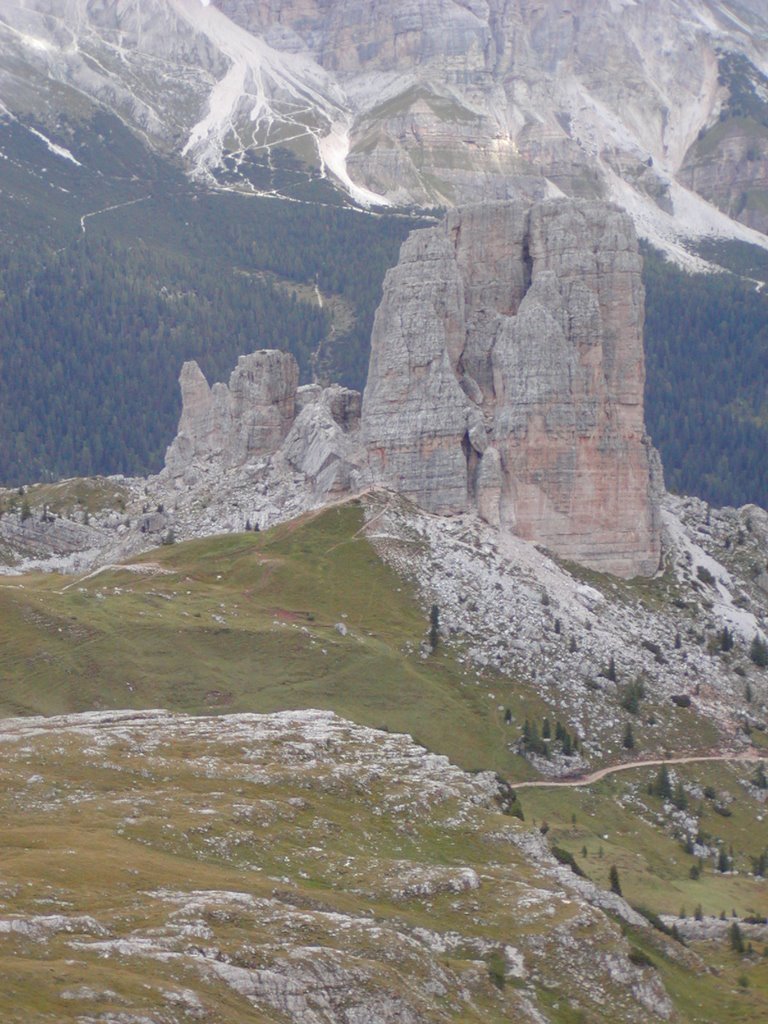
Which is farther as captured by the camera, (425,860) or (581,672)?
(581,672)

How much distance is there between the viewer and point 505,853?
121m

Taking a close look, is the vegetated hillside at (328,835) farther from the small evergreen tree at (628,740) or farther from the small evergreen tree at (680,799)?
the small evergreen tree at (628,740)

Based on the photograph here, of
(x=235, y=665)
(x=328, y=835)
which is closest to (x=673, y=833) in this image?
(x=235, y=665)

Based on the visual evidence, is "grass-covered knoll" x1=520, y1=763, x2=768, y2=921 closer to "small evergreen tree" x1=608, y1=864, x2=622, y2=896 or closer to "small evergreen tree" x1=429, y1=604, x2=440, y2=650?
"small evergreen tree" x1=608, y1=864, x2=622, y2=896

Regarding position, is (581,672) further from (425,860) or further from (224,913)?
(224,913)

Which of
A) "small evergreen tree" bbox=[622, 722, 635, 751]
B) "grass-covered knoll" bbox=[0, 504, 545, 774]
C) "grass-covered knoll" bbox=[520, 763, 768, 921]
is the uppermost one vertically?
"grass-covered knoll" bbox=[0, 504, 545, 774]

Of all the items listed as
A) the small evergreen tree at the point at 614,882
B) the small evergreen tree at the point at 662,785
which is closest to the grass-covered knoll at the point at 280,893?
the small evergreen tree at the point at 614,882

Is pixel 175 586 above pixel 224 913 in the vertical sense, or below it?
above

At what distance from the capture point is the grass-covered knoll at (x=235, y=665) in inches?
6649

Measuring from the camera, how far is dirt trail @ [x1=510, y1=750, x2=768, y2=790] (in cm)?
17288

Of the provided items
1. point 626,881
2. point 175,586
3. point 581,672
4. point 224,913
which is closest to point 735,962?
point 626,881

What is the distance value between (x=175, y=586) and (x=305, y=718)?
179 ft

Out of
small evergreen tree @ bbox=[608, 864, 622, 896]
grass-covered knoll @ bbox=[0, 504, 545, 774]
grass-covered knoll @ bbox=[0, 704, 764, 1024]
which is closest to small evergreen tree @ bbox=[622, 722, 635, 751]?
grass-covered knoll @ bbox=[0, 504, 545, 774]

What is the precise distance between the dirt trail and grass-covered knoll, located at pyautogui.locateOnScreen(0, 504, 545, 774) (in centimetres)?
365
